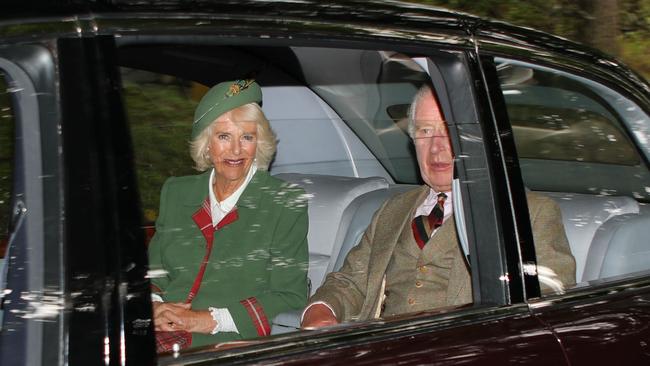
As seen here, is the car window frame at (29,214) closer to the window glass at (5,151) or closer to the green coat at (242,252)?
the window glass at (5,151)

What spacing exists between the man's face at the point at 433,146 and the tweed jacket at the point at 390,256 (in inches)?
5.6

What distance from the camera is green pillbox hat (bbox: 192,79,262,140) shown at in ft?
8.34

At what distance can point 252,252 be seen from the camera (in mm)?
2383

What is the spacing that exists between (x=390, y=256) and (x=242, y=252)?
A: 739 mm

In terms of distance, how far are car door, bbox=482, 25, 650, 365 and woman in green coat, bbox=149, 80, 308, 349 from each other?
579mm

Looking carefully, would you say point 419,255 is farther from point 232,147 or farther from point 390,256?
point 232,147

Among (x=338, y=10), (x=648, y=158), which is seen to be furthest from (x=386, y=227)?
(x=338, y=10)

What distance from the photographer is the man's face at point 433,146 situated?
2531 mm

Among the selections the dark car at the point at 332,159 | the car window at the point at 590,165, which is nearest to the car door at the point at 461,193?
the dark car at the point at 332,159

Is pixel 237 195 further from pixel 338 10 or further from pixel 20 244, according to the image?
pixel 20 244

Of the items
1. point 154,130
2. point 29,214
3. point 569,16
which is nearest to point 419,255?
point 154,130

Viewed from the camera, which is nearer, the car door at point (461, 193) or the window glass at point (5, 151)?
the window glass at point (5, 151)

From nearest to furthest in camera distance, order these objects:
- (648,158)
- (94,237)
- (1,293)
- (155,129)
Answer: (94,237), (1,293), (155,129), (648,158)

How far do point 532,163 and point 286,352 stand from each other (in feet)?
3.29
